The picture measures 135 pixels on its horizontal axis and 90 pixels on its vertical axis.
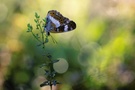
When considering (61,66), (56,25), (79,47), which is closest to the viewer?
(56,25)

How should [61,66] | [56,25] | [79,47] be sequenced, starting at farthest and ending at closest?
[79,47], [61,66], [56,25]

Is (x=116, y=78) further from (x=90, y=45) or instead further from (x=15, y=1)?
(x=15, y=1)

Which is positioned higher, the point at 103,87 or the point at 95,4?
the point at 95,4

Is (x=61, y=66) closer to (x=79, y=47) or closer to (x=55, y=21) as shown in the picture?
(x=79, y=47)

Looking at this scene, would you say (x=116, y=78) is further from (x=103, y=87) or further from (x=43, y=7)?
(x=43, y=7)

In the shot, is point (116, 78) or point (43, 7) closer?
point (116, 78)

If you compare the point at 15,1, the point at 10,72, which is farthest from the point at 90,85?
the point at 15,1

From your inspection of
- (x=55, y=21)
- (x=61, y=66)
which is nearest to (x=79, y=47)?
(x=61, y=66)

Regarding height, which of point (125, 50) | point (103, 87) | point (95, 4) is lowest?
point (103, 87)

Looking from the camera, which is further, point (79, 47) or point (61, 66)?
point (79, 47)
